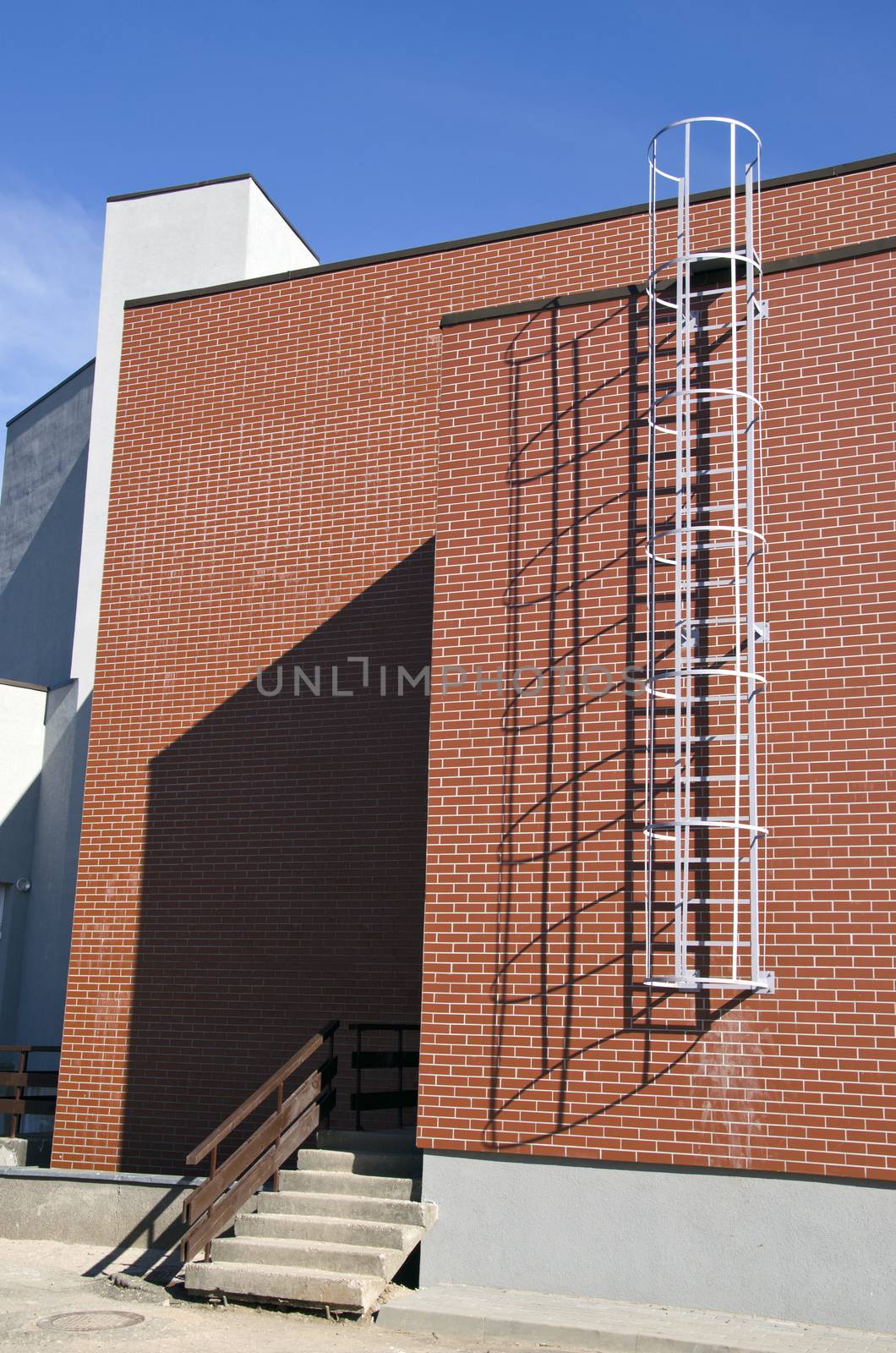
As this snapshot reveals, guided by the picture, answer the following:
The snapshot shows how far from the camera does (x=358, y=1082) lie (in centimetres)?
1036

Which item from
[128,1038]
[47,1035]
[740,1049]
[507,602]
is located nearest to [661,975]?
[740,1049]

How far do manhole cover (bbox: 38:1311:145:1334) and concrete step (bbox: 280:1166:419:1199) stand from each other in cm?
140

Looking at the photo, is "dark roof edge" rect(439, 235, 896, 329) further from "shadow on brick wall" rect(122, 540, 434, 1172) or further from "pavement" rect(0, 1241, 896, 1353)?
"pavement" rect(0, 1241, 896, 1353)

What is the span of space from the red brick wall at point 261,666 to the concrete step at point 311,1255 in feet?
9.34

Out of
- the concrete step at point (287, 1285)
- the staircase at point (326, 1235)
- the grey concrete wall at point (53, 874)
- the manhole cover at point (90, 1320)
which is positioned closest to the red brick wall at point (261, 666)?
the staircase at point (326, 1235)

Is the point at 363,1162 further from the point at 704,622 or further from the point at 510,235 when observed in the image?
the point at 510,235

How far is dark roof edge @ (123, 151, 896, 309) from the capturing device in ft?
36.0

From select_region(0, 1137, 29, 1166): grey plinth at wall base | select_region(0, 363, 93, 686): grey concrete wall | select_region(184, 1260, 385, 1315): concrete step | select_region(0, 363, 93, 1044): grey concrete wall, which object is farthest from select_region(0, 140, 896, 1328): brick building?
select_region(0, 363, 93, 686): grey concrete wall

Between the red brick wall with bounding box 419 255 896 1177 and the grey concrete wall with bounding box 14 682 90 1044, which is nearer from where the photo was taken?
the red brick wall with bounding box 419 255 896 1177

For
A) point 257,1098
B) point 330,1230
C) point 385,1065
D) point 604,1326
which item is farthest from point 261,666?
point 604,1326

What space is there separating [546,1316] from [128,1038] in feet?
18.4

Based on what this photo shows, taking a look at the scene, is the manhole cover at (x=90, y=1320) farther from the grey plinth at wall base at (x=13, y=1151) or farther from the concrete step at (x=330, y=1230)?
the grey plinth at wall base at (x=13, y=1151)

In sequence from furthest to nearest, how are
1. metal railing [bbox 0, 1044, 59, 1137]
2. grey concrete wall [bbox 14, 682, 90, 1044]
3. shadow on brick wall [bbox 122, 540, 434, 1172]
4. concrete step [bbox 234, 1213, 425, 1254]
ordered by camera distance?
1. grey concrete wall [bbox 14, 682, 90, 1044]
2. metal railing [bbox 0, 1044, 59, 1137]
3. shadow on brick wall [bbox 122, 540, 434, 1172]
4. concrete step [bbox 234, 1213, 425, 1254]

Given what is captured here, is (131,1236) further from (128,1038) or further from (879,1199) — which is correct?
(879,1199)
